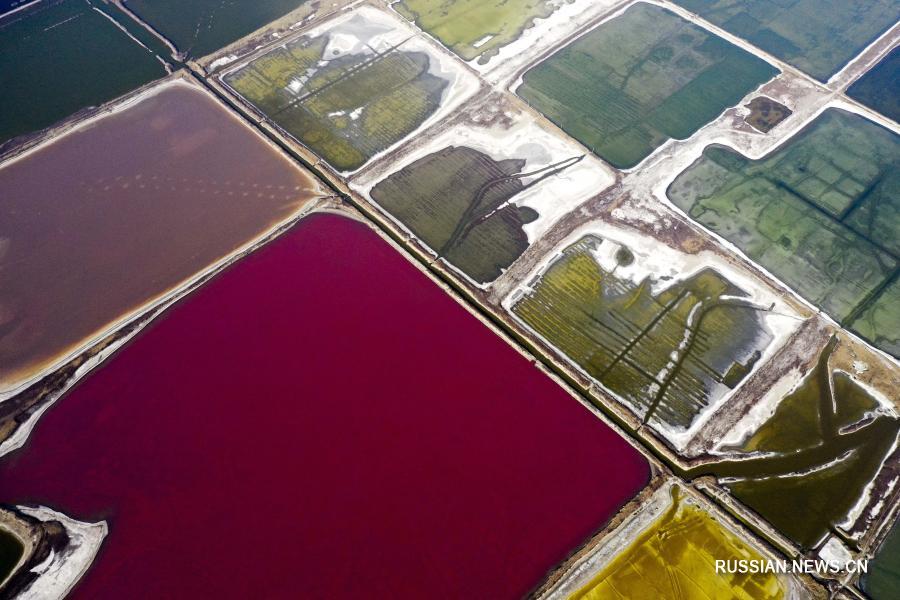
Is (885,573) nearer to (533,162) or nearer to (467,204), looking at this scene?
(467,204)

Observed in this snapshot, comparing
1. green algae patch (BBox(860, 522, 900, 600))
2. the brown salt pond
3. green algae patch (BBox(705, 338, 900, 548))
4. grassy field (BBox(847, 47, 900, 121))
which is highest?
the brown salt pond

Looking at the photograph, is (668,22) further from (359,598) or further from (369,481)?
(359,598)

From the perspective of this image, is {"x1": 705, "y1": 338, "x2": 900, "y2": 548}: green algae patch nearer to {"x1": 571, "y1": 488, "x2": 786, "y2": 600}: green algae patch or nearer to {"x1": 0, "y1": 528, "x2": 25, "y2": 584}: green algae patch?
{"x1": 571, "y1": 488, "x2": 786, "y2": 600}: green algae patch

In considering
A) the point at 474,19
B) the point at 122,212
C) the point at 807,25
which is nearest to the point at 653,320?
the point at 474,19

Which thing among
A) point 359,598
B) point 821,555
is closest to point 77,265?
point 359,598

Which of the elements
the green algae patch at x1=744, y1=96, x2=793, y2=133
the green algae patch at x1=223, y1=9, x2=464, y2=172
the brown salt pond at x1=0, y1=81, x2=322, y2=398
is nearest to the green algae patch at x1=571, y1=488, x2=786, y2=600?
the brown salt pond at x1=0, y1=81, x2=322, y2=398

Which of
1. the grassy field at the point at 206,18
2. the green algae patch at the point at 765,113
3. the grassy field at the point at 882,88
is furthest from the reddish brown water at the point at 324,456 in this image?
the grassy field at the point at 882,88

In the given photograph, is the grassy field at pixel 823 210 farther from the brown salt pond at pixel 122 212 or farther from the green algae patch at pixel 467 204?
the brown salt pond at pixel 122 212
